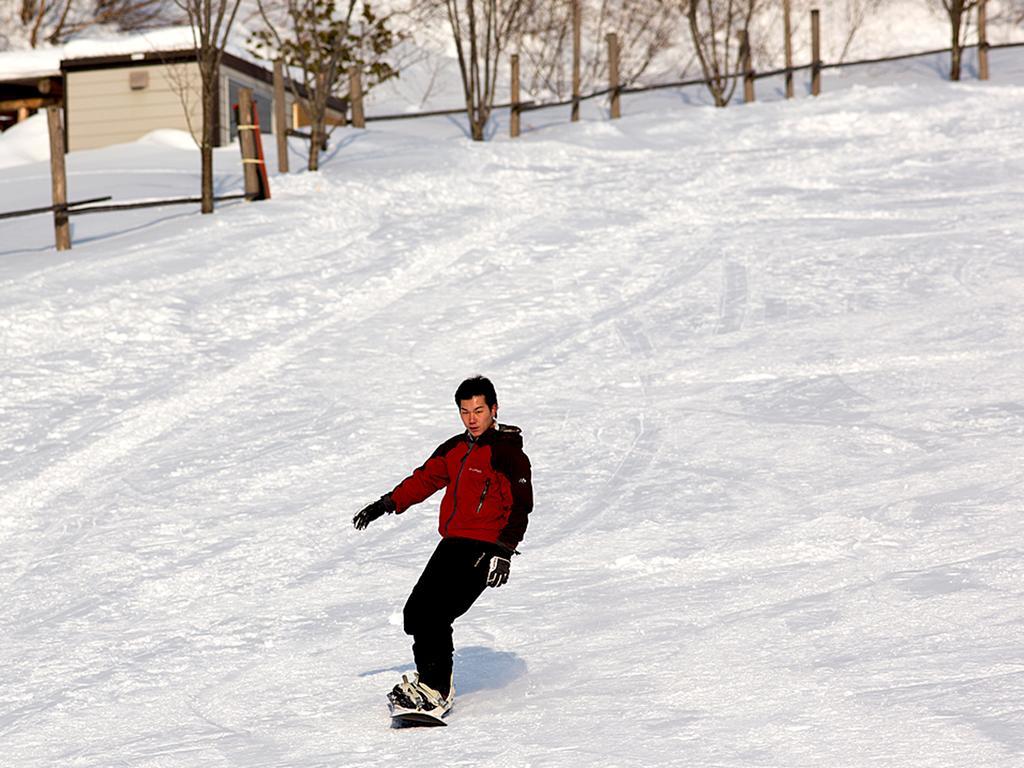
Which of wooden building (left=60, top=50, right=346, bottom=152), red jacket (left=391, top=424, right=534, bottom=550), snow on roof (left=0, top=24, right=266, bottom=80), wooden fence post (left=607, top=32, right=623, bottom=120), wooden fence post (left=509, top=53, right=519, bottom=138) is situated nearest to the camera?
red jacket (left=391, top=424, right=534, bottom=550)

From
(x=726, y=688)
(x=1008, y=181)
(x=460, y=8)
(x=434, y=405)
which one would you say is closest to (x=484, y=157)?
(x=1008, y=181)

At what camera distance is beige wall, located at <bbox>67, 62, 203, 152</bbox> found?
2667cm

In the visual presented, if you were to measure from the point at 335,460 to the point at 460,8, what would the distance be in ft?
152

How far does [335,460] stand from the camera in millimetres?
10172

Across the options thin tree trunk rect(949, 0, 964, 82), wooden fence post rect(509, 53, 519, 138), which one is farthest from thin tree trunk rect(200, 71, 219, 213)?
thin tree trunk rect(949, 0, 964, 82)

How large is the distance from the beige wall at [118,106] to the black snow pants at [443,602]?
872 inches

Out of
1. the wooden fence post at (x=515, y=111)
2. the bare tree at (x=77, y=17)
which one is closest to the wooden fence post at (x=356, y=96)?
the wooden fence post at (x=515, y=111)

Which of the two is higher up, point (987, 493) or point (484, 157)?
point (484, 157)

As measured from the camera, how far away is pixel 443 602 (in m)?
5.56

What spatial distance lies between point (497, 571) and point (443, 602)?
344 millimetres

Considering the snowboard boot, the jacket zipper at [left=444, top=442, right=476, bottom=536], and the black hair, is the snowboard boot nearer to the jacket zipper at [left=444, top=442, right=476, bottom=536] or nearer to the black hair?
the jacket zipper at [left=444, top=442, right=476, bottom=536]

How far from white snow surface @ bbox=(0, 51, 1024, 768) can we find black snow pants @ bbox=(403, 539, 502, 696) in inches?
12.2

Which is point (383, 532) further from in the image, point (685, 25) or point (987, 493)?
point (685, 25)

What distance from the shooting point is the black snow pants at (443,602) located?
18.2 feet
